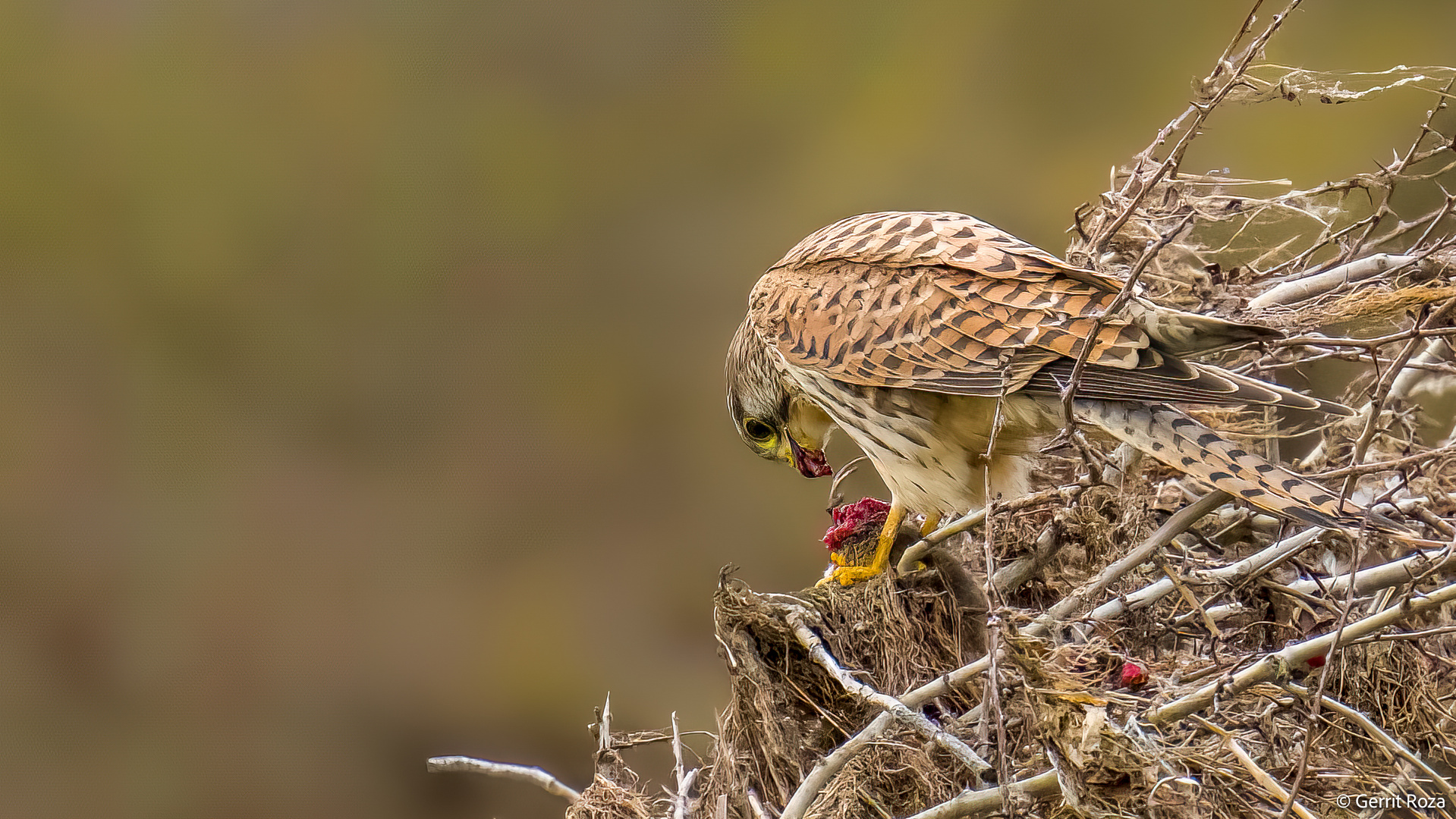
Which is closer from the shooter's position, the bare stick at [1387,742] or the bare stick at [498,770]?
the bare stick at [1387,742]

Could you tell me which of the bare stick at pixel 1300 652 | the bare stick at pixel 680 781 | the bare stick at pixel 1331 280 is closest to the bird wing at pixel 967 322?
the bare stick at pixel 1300 652

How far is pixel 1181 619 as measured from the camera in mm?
1725

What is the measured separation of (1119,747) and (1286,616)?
847 mm

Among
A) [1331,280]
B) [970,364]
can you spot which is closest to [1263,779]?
[970,364]

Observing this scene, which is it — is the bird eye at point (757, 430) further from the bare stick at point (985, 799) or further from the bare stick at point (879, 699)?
the bare stick at point (985, 799)

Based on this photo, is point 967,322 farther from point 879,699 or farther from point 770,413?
point 770,413

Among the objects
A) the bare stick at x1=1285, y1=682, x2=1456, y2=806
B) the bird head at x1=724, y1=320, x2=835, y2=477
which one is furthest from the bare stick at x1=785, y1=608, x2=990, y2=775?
the bird head at x1=724, y1=320, x2=835, y2=477

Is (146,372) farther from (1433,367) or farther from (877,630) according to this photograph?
(1433,367)

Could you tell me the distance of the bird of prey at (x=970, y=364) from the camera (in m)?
1.42

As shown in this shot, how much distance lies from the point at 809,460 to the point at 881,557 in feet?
1.71

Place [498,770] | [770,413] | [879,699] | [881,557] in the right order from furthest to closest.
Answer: [770,413] < [498,770] < [881,557] < [879,699]

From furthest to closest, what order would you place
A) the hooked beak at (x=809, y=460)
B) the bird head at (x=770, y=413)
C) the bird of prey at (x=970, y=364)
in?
the hooked beak at (x=809, y=460) → the bird head at (x=770, y=413) → the bird of prey at (x=970, y=364)

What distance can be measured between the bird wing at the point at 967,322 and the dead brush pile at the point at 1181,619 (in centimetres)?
12

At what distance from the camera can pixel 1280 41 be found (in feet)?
6.36
